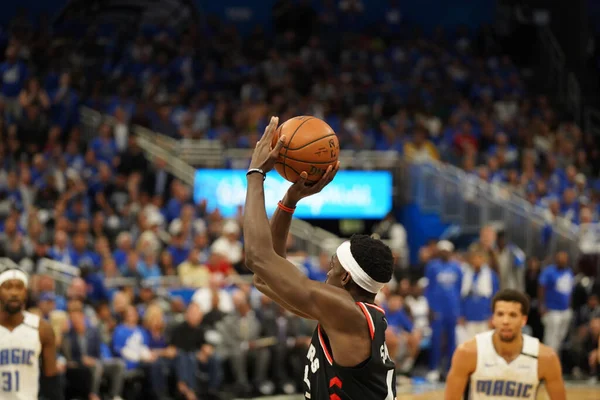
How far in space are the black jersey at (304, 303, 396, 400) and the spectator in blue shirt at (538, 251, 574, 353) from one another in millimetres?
11537

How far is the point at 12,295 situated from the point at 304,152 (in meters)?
3.04

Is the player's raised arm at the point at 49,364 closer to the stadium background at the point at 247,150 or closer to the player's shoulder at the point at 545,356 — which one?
the player's shoulder at the point at 545,356

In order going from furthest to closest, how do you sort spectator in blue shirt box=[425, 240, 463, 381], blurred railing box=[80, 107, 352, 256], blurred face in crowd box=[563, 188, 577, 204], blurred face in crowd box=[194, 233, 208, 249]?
1. blurred face in crowd box=[563, 188, 577, 204]
2. blurred railing box=[80, 107, 352, 256]
3. blurred face in crowd box=[194, 233, 208, 249]
4. spectator in blue shirt box=[425, 240, 463, 381]

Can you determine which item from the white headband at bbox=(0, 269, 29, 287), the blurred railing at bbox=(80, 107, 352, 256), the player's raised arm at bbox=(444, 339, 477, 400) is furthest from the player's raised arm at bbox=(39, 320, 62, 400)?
the blurred railing at bbox=(80, 107, 352, 256)

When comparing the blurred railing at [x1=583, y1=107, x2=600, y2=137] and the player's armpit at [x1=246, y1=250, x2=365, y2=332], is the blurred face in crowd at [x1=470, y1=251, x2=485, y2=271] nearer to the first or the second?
the player's armpit at [x1=246, y1=250, x2=365, y2=332]

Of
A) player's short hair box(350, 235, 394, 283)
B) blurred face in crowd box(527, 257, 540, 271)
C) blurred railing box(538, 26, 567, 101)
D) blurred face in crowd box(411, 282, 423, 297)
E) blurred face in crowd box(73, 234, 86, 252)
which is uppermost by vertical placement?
blurred railing box(538, 26, 567, 101)

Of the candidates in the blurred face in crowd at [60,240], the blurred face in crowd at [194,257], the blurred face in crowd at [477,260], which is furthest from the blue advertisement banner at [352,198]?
the blurred face in crowd at [60,240]

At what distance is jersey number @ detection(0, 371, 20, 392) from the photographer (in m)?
6.35

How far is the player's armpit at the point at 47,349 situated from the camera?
21.0 ft

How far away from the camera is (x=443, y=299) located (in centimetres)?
→ 1401

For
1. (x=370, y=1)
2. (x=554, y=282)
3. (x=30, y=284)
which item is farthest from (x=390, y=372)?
(x=370, y=1)

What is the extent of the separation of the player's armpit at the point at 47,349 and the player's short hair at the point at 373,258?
3.07 m

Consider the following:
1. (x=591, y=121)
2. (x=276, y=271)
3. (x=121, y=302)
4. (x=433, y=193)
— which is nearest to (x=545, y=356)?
(x=276, y=271)

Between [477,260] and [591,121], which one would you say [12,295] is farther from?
[591,121]
